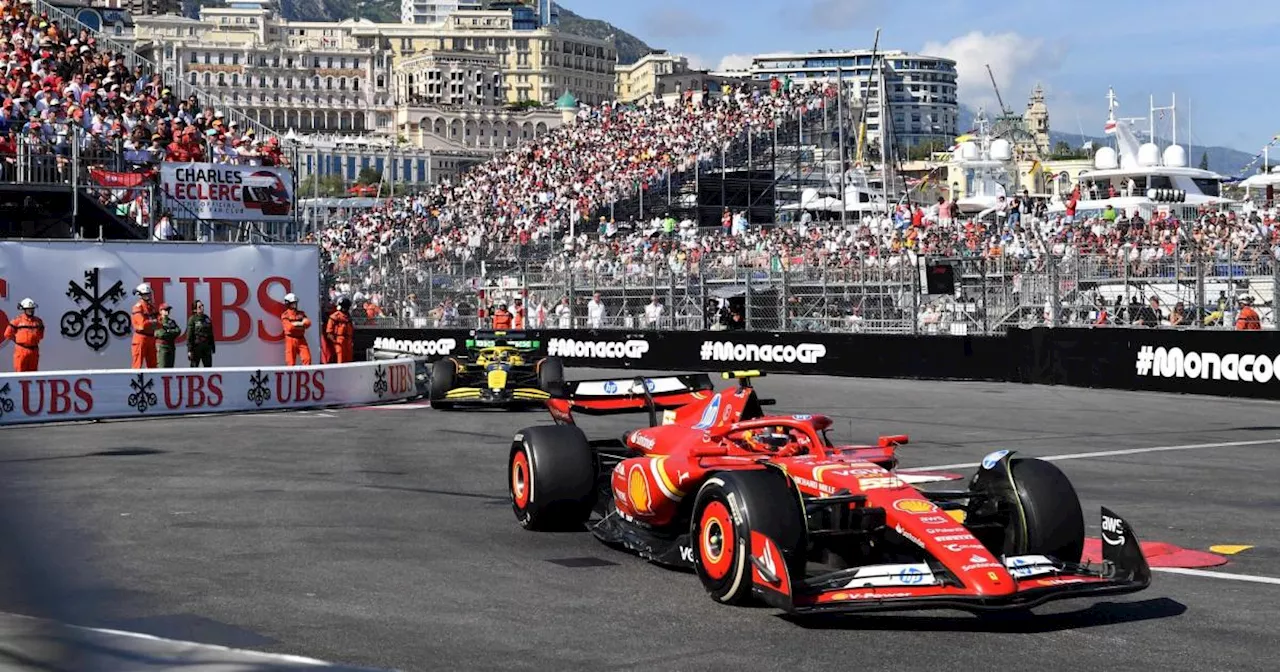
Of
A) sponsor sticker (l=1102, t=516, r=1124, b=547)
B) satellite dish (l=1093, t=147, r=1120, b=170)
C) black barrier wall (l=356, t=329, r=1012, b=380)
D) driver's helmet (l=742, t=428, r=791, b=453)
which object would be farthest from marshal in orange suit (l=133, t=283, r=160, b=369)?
satellite dish (l=1093, t=147, r=1120, b=170)

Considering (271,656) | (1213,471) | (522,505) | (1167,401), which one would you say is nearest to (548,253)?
(1167,401)

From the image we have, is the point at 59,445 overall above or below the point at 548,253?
below

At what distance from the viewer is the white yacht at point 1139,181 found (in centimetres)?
5444

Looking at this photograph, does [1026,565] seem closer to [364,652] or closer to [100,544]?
[364,652]

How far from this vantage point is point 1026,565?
719cm

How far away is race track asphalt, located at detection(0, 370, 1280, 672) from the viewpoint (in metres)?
6.34

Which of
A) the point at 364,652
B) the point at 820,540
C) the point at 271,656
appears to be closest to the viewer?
the point at 271,656

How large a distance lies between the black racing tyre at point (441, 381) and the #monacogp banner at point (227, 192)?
9.12m

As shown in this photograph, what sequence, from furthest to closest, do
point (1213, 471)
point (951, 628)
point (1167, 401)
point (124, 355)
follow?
point (124, 355)
point (1167, 401)
point (1213, 471)
point (951, 628)

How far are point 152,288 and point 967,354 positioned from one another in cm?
1443

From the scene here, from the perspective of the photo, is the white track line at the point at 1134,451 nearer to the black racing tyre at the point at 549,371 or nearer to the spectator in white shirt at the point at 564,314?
the black racing tyre at the point at 549,371

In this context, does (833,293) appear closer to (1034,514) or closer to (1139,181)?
(1034,514)

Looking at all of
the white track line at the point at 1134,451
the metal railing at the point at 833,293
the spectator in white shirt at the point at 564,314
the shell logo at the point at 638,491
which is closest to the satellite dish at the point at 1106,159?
the metal railing at the point at 833,293

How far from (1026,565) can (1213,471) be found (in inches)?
297
